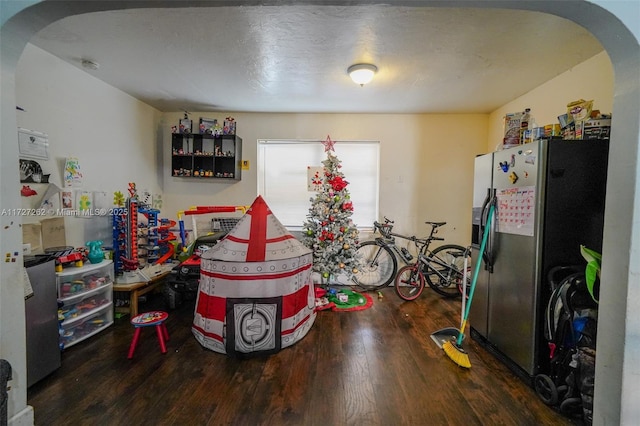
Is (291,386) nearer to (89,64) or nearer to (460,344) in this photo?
(460,344)

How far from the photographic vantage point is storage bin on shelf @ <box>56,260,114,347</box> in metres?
2.19

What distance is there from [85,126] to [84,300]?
5.64 ft

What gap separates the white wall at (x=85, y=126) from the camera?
220 cm

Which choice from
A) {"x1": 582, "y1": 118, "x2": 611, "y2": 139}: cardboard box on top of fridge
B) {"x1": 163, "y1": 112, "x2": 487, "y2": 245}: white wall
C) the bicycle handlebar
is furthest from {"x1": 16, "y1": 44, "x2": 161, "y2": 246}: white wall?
{"x1": 582, "y1": 118, "x2": 611, "y2": 139}: cardboard box on top of fridge

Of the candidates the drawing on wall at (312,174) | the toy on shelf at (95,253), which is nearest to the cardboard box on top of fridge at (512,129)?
the drawing on wall at (312,174)

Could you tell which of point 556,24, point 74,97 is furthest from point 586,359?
point 74,97

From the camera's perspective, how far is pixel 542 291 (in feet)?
5.82

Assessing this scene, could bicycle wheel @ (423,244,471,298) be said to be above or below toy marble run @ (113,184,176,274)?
below

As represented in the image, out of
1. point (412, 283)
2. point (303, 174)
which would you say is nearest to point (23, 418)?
point (303, 174)

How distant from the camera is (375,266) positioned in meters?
3.73

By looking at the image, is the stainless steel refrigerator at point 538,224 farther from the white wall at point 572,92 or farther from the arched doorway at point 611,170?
the white wall at point 572,92

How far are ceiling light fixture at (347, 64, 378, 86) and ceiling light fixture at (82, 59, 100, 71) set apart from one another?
7.76 feet

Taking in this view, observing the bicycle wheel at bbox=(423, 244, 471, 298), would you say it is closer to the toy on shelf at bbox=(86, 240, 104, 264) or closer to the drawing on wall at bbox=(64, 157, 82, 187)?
the toy on shelf at bbox=(86, 240, 104, 264)

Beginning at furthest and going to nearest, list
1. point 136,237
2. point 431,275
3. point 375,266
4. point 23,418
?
point 375,266 → point 431,275 → point 136,237 → point 23,418
